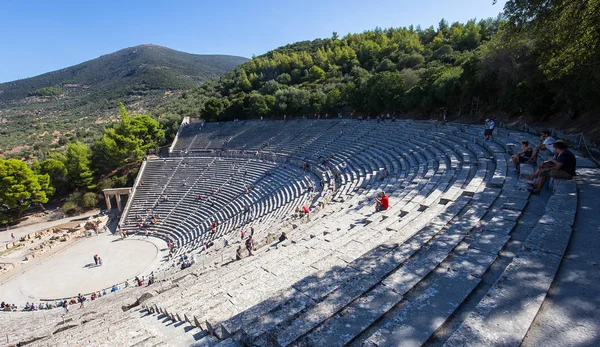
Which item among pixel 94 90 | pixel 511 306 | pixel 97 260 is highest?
A: pixel 94 90

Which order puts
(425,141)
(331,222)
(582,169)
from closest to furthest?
(582,169), (331,222), (425,141)

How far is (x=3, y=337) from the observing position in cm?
948

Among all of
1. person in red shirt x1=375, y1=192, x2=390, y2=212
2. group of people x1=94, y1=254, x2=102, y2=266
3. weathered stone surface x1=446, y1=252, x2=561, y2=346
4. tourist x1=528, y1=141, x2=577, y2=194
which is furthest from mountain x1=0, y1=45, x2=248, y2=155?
weathered stone surface x1=446, y1=252, x2=561, y2=346

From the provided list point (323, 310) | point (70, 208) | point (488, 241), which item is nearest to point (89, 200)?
point (70, 208)

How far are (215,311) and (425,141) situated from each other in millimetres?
15187

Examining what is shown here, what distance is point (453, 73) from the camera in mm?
24219

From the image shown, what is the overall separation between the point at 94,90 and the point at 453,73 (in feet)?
415

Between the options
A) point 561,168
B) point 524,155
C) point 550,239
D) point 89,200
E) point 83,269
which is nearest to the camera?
point 550,239

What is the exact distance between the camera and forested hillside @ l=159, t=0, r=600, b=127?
9133mm

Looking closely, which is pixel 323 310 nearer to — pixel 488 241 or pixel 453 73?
pixel 488 241

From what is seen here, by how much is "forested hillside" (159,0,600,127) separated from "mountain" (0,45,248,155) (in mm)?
32824

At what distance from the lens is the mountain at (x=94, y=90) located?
228 feet


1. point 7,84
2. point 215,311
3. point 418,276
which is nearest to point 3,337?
point 215,311

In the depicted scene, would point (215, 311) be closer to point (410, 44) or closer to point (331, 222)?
point (331, 222)
